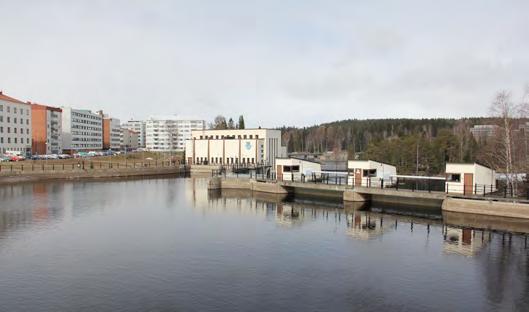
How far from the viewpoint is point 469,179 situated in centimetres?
3556

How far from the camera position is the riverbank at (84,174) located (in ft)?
210

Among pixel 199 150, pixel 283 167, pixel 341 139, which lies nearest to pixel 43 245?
pixel 283 167

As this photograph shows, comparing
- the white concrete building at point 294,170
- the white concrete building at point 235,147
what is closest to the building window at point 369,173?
the white concrete building at point 294,170

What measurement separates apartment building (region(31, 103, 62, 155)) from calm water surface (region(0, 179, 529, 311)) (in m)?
82.5

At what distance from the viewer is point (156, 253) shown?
80.6 ft

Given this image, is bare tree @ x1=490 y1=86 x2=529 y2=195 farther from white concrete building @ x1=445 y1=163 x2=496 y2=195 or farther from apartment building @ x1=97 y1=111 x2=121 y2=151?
apartment building @ x1=97 y1=111 x2=121 y2=151

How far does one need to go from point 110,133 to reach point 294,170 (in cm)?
14227

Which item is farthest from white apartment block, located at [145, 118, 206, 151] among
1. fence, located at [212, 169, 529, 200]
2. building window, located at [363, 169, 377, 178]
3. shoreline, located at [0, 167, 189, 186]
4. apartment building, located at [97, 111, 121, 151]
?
building window, located at [363, 169, 377, 178]

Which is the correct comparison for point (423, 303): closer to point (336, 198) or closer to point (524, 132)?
point (336, 198)

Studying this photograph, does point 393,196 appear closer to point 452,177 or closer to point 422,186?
point 422,186

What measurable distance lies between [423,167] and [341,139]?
370ft

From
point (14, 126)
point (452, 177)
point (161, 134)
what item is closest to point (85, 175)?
point (14, 126)

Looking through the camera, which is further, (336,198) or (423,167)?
(423,167)

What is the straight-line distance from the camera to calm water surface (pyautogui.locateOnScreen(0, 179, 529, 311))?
17.5 metres
